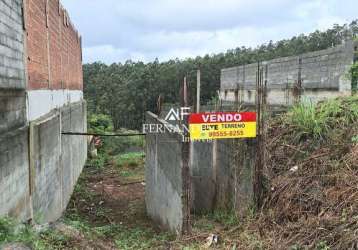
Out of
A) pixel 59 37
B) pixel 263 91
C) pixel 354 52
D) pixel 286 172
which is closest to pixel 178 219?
pixel 286 172

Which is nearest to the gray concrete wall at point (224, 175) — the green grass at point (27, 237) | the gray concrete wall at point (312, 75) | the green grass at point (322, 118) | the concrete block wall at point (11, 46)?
the green grass at point (322, 118)

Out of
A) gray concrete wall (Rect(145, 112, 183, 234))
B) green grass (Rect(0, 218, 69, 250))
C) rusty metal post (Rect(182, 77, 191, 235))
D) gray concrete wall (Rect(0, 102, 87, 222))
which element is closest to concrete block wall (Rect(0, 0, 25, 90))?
gray concrete wall (Rect(0, 102, 87, 222))

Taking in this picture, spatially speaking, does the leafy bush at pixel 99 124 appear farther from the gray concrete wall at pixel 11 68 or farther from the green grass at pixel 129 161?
the gray concrete wall at pixel 11 68

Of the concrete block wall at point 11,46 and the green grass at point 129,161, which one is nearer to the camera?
the concrete block wall at point 11,46

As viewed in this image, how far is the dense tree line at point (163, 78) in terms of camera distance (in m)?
34.0

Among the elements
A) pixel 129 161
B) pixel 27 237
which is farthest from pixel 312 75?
pixel 129 161

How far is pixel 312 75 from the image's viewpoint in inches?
423

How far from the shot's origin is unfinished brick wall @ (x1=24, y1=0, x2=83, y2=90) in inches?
295

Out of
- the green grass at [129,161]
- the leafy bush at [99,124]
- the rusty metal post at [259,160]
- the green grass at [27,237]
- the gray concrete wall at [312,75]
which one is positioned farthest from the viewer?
the leafy bush at [99,124]

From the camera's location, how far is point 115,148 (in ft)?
88.5

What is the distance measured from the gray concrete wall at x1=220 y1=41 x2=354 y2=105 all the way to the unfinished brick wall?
16.3 ft

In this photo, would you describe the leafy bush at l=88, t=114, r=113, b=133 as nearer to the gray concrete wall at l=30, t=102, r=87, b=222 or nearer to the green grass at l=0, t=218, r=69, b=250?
the gray concrete wall at l=30, t=102, r=87, b=222

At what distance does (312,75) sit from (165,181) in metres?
4.80

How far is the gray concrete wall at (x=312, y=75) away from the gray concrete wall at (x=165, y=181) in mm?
2777
